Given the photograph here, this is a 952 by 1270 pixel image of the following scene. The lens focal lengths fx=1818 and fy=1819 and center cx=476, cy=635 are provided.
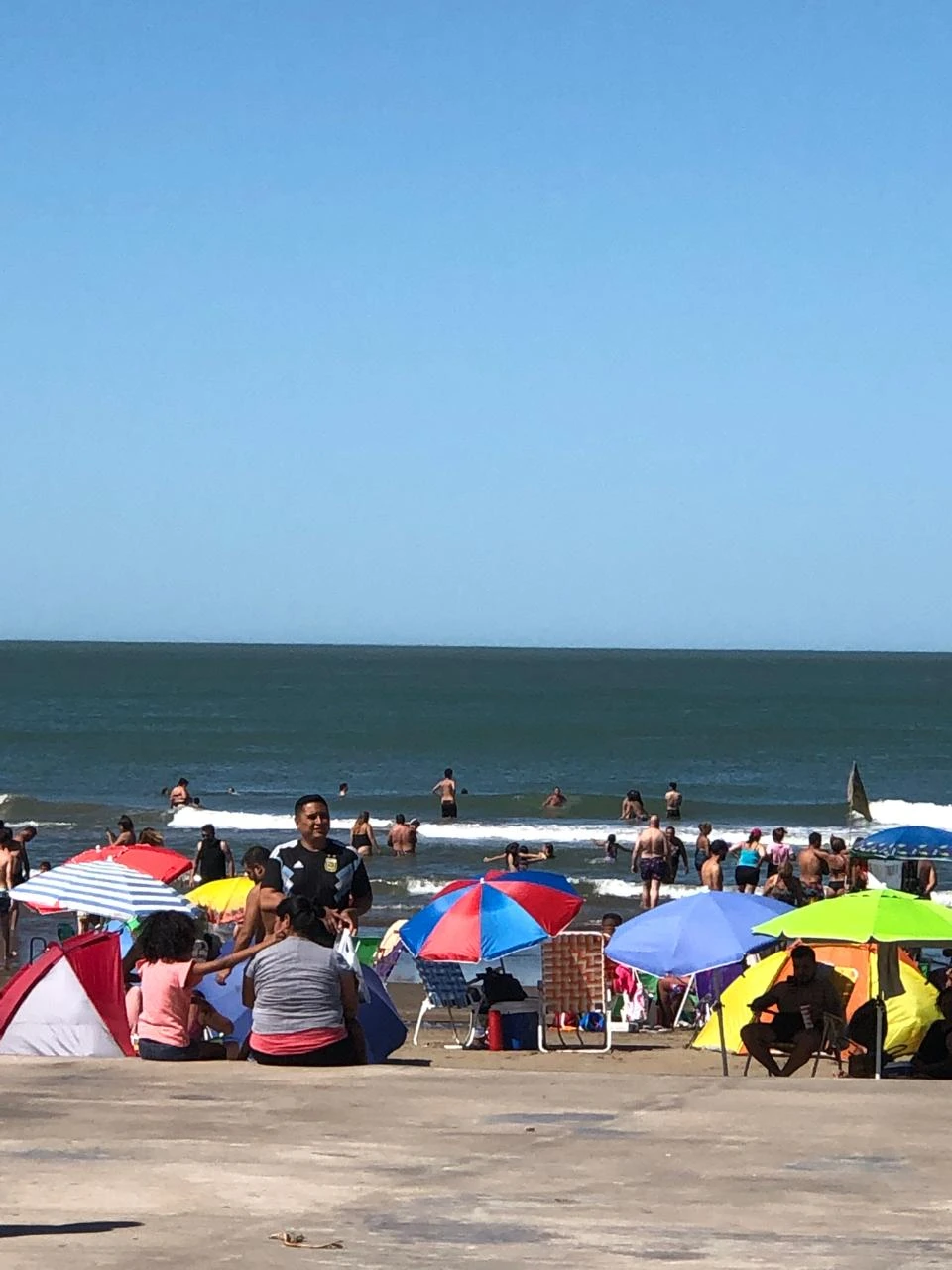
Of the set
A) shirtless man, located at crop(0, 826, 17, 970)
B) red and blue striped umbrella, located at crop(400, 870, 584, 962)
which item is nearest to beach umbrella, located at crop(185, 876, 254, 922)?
red and blue striped umbrella, located at crop(400, 870, 584, 962)

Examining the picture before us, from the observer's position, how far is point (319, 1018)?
7926 mm

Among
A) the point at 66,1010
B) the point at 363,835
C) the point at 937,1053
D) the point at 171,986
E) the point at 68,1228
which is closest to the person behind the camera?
the point at 68,1228

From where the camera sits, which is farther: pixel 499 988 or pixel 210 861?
pixel 210 861

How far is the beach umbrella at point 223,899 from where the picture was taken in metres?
16.2

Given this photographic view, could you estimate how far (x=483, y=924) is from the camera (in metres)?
13.1

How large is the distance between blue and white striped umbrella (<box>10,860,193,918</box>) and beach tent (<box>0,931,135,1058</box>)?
10.2ft

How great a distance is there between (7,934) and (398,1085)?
13730 millimetres

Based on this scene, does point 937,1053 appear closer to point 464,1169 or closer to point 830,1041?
point 830,1041

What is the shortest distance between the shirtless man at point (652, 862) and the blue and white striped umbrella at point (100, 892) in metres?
13.4

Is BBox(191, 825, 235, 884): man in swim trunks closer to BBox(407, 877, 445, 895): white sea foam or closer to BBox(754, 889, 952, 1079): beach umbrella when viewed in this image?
BBox(407, 877, 445, 895): white sea foam

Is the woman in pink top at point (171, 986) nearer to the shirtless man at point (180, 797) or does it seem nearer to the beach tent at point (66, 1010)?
the beach tent at point (66, 1010)

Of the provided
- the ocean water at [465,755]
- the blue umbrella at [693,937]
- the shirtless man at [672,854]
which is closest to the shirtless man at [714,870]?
the shirtless man at [672,854]

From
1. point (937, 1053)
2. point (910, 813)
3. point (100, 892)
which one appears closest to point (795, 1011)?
point (937, 1053)

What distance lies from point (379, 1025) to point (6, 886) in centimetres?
1348
